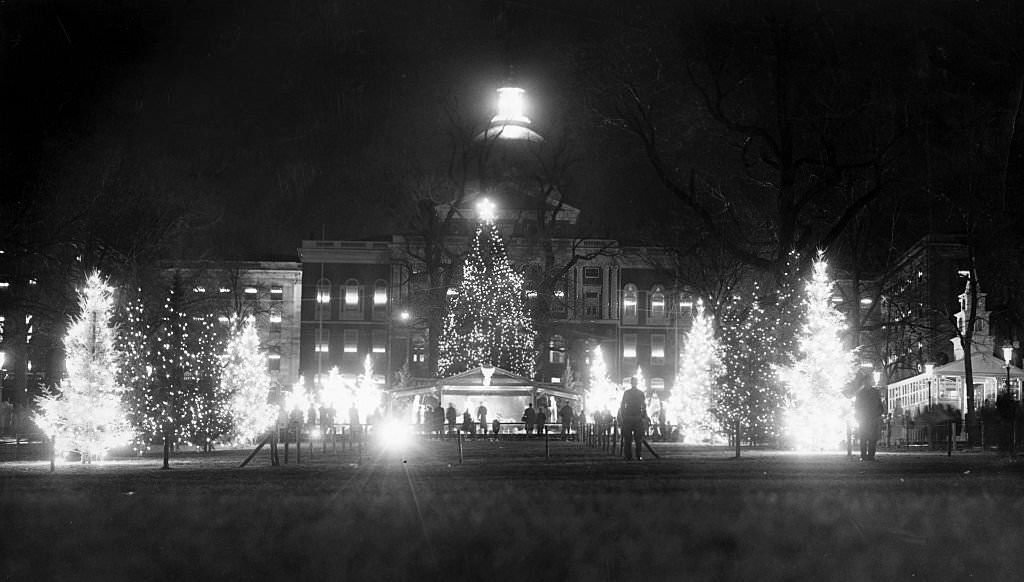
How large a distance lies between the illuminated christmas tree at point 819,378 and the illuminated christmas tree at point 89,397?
1781 centimetres

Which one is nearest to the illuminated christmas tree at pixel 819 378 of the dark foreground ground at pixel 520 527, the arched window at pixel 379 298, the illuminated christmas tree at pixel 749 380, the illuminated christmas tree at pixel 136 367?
the illuminated christmas tree at pixel 749 380

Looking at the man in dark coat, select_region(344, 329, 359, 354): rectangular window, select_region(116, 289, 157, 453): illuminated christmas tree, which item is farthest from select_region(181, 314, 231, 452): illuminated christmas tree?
select_region(344, 329, 359, 354): rectangular window

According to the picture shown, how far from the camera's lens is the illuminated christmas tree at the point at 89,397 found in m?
31.2

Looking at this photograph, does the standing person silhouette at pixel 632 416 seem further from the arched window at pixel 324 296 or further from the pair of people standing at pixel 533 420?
the arched window at pixel 324 296

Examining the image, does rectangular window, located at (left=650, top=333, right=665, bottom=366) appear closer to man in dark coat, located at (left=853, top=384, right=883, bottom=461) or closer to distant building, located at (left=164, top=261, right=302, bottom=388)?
distant building, located at (left=164, top=261, right=302, bottom=388)

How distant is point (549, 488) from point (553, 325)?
173 feet

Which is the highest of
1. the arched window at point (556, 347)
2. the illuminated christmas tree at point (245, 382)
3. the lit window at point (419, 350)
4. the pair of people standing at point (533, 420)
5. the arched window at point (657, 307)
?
the arched window at point (657, 307)

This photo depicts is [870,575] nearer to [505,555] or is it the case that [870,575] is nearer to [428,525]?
[505,555]

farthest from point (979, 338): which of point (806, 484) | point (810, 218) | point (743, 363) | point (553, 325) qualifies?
point (806, 484)

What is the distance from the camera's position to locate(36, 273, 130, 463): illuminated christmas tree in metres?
31.2

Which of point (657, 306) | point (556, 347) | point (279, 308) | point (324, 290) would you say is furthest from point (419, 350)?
point (556, 347)

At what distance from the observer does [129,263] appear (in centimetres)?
5034

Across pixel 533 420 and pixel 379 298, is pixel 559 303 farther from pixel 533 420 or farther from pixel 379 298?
pixel 379 298

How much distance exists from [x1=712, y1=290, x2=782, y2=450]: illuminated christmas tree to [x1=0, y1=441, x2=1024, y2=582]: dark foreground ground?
15.4 metres
